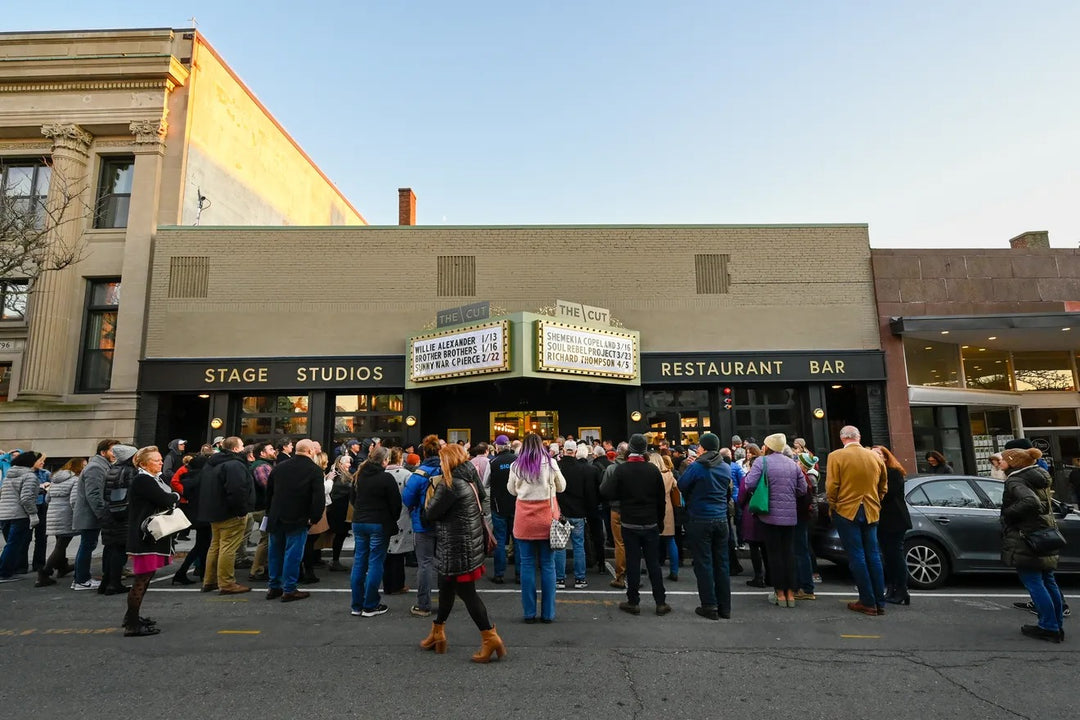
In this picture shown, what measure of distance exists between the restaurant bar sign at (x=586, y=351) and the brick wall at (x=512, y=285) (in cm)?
120

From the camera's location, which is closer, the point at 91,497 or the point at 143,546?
the point at 143,546

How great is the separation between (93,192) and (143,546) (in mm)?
17723

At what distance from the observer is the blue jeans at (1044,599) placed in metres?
5.82

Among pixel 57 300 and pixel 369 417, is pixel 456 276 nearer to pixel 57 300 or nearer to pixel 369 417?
pixel 369 417

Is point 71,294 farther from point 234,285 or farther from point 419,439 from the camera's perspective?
point 419,439

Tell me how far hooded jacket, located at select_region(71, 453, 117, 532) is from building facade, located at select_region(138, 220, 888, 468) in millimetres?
9363

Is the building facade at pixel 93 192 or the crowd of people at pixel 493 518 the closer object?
the crowd of people at pixel 493 518

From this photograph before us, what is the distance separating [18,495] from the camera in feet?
28.7

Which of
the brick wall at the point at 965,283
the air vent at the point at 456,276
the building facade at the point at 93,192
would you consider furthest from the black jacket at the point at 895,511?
the building facade at the point at 93,192

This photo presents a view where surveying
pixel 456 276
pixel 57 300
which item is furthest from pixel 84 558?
pixel 57 300

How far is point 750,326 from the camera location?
59.4ft

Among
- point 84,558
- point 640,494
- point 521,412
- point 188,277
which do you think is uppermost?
point 188,277

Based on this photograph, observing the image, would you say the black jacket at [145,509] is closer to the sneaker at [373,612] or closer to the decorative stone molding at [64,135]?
the sneaker at [373,612]

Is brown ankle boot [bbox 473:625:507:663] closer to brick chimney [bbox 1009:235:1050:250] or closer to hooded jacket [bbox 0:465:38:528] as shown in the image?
hooded jacket [bbox 0:465:38:528]
